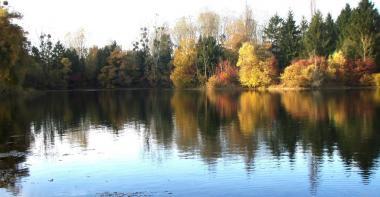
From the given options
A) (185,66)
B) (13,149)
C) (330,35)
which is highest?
(330,35)

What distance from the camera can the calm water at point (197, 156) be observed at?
17.5 meters

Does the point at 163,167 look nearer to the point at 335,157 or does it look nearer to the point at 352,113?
the point at 335,157

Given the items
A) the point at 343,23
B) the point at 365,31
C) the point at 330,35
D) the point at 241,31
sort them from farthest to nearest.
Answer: the point at 241,31 < the point at 330,35 < the point at 343,23 < the point at 365,31

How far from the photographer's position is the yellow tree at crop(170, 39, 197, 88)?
11156 centimetres

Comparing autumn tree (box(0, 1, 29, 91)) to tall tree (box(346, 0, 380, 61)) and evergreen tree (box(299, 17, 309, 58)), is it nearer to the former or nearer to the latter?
evergreen tree (box(299, 17, 309, 58))

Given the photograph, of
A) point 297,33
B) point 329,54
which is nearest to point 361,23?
point 329,54

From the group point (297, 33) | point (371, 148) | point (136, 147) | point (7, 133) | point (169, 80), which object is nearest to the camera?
point (371, 148)

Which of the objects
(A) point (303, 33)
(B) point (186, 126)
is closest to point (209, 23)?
(A) point (303, 33)

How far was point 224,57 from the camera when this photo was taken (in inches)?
4336

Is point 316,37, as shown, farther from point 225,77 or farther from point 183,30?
point 183,30

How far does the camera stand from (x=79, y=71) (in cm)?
12150

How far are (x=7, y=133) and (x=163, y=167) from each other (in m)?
16.8

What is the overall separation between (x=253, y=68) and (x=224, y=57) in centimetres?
1302

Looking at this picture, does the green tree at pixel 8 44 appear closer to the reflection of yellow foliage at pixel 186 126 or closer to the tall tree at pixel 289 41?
the reflection of yellow foliage at pixel 186 126
